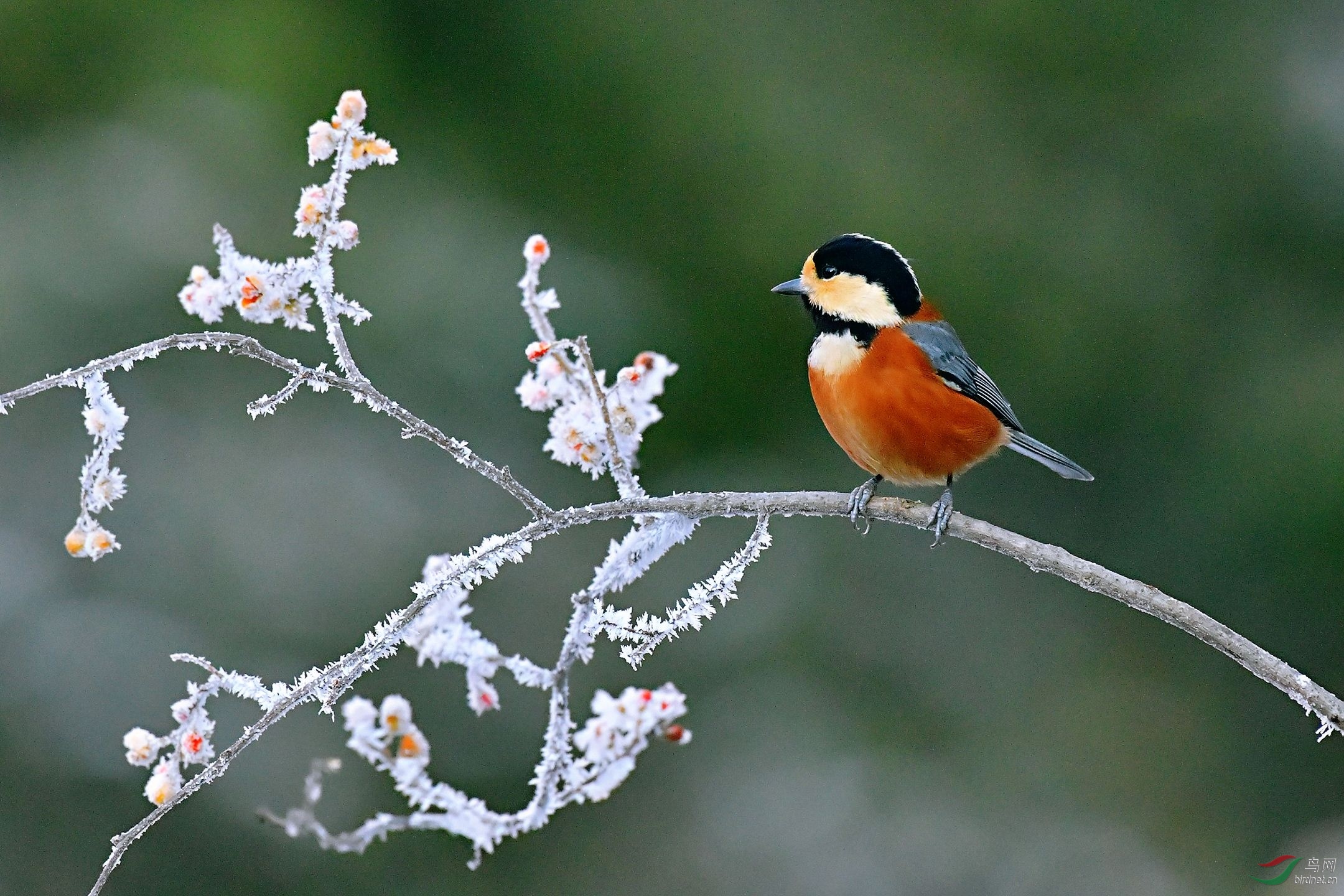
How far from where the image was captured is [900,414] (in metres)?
2.62

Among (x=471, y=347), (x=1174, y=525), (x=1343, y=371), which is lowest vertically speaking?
(x=1174, y=525)

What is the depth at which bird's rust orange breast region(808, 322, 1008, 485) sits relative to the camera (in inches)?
103

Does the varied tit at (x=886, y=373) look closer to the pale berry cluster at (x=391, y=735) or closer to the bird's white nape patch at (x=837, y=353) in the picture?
the bird's white nape patch at (x=837, y=353)

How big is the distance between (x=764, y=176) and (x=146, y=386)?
278cm

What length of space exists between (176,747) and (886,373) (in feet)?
5.03

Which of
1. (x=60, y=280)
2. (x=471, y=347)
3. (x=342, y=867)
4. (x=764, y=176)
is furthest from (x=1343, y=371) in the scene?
(x=60, y=280)

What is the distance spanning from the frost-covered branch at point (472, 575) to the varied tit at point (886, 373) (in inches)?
18.6

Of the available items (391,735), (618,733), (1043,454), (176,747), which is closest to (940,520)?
(1043,454)

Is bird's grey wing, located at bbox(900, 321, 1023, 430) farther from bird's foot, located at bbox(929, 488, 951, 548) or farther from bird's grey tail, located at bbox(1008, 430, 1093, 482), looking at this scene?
bird's foot, located at bbox(929, 488, 951, 548)

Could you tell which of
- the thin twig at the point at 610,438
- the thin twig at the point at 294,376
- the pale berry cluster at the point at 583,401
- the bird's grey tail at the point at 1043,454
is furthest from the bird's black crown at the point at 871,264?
the thin twig at the point at 294,376

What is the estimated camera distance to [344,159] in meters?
1.85

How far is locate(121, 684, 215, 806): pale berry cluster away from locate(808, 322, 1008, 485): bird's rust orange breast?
54.6 inches

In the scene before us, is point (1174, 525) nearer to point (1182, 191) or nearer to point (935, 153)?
point (1182, 191)

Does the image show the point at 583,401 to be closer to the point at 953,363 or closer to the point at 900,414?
the point at 900,414
